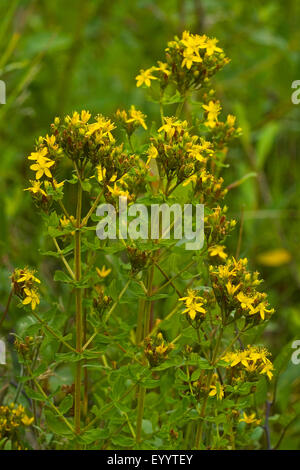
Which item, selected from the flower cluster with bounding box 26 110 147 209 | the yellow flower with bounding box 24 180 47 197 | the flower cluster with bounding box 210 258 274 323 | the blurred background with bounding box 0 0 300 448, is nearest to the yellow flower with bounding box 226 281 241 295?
the flower cluster with bounding box 210 258 274 323

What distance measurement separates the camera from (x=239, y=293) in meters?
1.08

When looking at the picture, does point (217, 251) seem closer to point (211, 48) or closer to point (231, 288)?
point (231, 288)

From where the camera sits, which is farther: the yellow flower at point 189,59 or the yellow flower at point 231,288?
the yellow flower at point 189,59

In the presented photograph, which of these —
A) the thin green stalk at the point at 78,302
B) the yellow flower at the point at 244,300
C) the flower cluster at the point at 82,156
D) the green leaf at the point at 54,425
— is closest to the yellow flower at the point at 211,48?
the flower cluster at the point at 82,156

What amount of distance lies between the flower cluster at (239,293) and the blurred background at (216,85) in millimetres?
1113

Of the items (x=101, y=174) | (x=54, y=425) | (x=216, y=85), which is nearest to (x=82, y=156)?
(x=101, y=174)

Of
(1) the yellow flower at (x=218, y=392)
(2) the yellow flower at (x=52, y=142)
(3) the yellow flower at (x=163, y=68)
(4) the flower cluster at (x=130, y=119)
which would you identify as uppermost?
(3) the yellow flower at (x=163, y=68)

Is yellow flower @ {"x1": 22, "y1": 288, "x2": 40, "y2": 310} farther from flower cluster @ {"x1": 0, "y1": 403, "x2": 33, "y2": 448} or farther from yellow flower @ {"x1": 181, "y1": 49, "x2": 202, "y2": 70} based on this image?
yellow flower @ {"x1": 181, "y1": 49, "x2": 202, "y2": 70}

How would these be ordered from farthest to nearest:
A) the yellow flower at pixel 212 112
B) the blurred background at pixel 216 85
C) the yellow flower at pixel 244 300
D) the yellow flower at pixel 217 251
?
the blurred background at pixel 216 85 → the yellow flower at pixel 212 112 → the yellow flower at pixel 217 251 → the yellow flower at pixel 244 300

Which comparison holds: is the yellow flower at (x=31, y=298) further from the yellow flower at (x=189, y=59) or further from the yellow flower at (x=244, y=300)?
the yellow flower at (x=189, y=59)

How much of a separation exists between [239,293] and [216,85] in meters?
1.87

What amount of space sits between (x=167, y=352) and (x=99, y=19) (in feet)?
7.05

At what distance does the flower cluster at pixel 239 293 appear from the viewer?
1.08 m

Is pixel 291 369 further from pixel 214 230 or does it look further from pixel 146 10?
pixel 146 10
